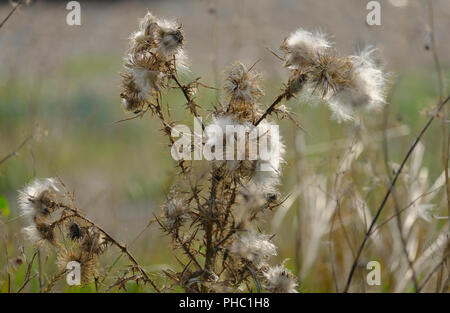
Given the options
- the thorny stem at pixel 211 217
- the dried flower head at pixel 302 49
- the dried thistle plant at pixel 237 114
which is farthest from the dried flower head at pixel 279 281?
the dried flower head at pixel 302 49

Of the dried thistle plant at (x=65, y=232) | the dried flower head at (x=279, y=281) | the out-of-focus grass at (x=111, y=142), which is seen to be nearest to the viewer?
the dried flower head at (x=279, y=281)

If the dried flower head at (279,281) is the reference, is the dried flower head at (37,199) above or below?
above

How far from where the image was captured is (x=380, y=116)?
13.2 feet

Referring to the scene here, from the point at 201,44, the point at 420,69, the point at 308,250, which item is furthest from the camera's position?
the point at 201,44

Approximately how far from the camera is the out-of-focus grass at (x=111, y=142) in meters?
3.70

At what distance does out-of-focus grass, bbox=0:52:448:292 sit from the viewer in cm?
370

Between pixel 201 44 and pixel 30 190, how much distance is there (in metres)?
6.42

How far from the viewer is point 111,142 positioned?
5.96m

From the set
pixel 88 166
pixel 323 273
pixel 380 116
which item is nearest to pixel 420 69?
pixel 380 116

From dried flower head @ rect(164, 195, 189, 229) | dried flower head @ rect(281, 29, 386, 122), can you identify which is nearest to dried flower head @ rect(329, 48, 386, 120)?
dried flower head @ rect(281, 29, 386, 122)

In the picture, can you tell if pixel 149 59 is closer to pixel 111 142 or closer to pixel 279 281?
pixel 279 281

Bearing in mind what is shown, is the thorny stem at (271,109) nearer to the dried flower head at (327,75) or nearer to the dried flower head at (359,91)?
the dried flower head at (327,75)

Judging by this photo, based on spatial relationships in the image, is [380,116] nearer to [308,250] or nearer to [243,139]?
[308,250]

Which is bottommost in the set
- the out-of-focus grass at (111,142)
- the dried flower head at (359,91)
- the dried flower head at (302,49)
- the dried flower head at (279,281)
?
the dried flower head at (279,281)
